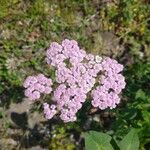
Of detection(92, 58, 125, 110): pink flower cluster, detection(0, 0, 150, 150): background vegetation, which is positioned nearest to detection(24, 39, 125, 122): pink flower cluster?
detection(92, 58, 125, 110): pink flower cluster

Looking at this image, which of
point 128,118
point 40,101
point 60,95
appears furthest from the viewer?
point 40,101

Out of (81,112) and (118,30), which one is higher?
(118,30)

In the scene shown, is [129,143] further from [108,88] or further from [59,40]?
[59,40]

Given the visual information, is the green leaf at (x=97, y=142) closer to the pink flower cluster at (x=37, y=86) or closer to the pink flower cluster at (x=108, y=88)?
the pink flower cluster at (x=108, y=88)

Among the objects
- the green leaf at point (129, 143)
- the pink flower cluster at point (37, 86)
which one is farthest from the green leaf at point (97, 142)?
the pink flower cluster at point (37, 86)

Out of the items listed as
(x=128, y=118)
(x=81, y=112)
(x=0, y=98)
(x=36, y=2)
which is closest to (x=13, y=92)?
(x=0, y=98)

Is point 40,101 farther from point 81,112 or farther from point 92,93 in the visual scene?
point 92,93
